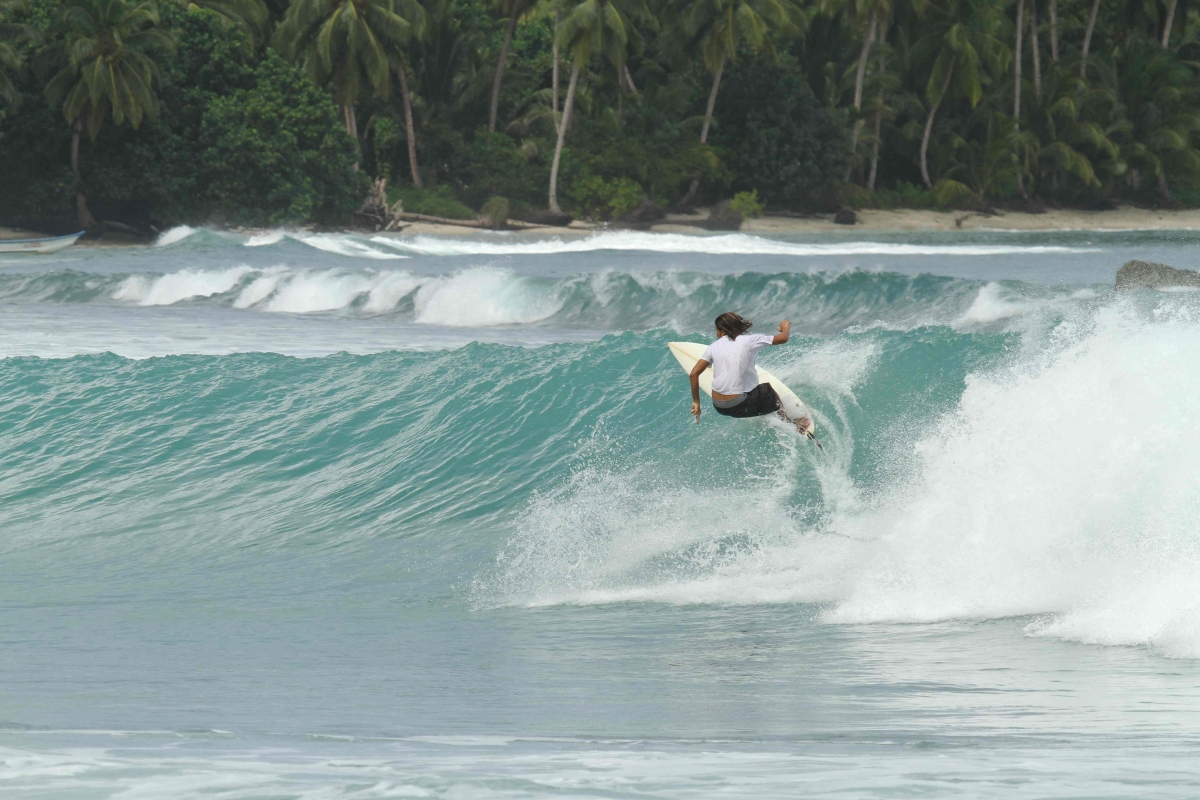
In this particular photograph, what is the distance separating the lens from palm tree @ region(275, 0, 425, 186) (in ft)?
155

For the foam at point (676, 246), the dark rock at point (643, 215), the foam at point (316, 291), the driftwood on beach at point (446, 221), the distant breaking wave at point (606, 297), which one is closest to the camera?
the distant breaking wave at point (606, 297)

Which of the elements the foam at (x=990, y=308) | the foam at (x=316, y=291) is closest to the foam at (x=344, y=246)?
the foam at (x=316, y=291)

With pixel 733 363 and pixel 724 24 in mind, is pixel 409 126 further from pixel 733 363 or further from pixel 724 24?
pixel 733 363

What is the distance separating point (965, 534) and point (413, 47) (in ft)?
155

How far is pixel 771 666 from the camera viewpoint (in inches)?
256

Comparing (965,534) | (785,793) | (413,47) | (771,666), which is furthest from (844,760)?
(413,47)

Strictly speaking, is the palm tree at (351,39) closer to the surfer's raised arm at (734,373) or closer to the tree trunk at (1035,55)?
the tree trunk at (1035,55)

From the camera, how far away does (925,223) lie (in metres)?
55.8

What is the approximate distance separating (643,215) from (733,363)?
149ft

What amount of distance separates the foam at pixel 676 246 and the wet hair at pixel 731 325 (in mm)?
30958

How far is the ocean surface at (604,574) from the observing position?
4.84 meters

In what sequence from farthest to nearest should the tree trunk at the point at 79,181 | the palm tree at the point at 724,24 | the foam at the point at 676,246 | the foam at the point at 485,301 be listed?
the palm tree at the point at 724,24
the tree trunk at the point at 79,181
the foam at the point at 676,246
the foam at the point at 485,301

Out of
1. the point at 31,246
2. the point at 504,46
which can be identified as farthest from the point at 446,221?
the point at 31,246

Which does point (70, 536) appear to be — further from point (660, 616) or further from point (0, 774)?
point (0, 774)
